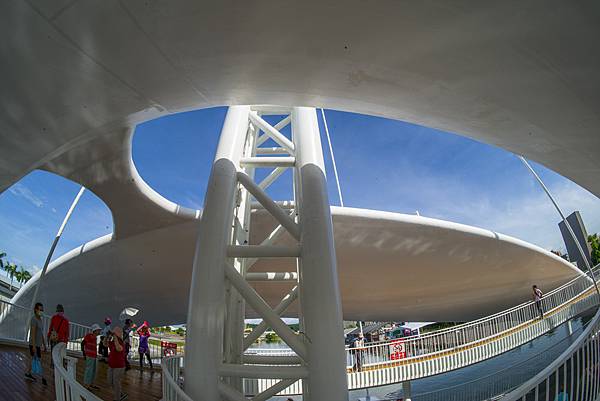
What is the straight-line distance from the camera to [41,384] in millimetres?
6434

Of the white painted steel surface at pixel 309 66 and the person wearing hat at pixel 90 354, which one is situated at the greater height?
the white painted steel surface at pixel 309 66

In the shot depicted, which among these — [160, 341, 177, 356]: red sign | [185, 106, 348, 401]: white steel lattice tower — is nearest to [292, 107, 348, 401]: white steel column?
[185, 106, 348, 401]: white steel lattice tower

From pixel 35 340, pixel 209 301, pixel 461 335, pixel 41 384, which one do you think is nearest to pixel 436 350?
pixel 461 335

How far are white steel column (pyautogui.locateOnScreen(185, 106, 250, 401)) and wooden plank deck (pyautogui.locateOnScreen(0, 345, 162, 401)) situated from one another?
9.20 ft

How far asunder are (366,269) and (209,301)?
1288 centimetres

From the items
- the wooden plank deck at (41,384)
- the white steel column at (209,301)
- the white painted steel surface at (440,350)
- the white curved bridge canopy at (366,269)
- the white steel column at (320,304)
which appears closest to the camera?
the white steel column at (320,304)

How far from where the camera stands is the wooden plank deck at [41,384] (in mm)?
5762

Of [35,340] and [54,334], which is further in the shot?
[35,340]

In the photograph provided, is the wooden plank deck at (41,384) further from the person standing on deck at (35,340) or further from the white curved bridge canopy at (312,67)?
the white curved bridge canopy at (312,67)

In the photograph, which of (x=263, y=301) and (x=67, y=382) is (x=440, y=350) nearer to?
(x=263, y=301)

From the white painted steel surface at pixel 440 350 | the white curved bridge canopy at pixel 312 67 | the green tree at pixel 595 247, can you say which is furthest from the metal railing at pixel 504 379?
the green tree at pixel 595 247

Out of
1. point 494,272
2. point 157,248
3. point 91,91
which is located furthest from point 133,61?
point 494,272

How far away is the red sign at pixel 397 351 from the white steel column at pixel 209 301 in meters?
10.1

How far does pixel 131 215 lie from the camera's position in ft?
43.0
